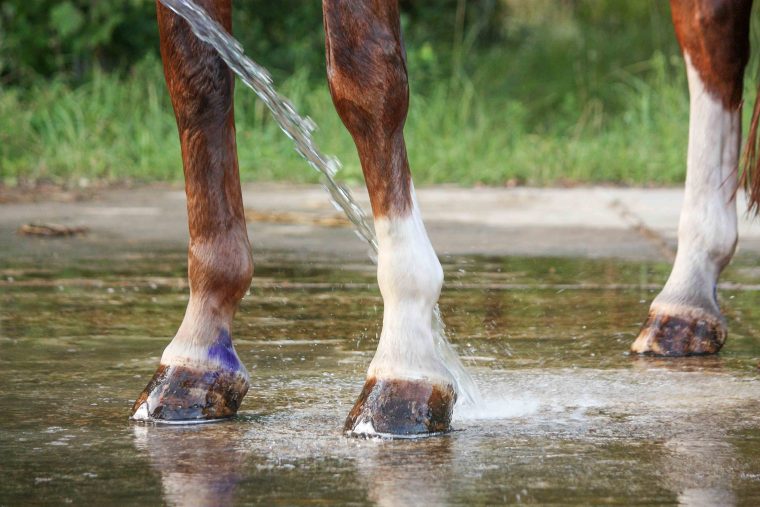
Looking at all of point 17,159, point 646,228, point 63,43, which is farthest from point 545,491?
point 63,43

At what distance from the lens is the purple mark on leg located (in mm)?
2686

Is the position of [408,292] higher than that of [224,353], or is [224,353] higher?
[408,292]

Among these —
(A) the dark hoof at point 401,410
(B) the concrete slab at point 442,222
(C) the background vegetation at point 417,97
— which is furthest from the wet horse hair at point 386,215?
(C) the background vegetation at point 417,97

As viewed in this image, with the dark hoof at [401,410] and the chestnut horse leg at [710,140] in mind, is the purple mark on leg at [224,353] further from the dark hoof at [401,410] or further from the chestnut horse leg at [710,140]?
the chestnut horse leg at [710,140]

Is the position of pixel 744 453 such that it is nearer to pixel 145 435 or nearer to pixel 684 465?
pixel 684 465

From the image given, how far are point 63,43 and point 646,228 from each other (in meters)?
5.56

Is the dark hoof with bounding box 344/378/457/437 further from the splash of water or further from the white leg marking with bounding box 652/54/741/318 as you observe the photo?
the white leg marking with bounding box 652/54/741/318

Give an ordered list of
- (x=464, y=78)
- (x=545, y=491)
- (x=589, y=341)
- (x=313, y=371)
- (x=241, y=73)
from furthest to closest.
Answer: (x=464, y=78) → (x=589, y=341) → (x=313, y=371) → (x=241, y=73) → (x=545, y=491)

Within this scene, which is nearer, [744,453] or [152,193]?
[744,453]

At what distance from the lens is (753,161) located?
3160 mm

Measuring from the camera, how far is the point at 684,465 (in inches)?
84.5

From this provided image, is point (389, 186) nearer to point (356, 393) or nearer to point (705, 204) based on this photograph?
point (356, 393)

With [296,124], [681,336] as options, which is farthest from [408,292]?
[681,336]

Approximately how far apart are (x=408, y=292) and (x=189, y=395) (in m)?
0.45
